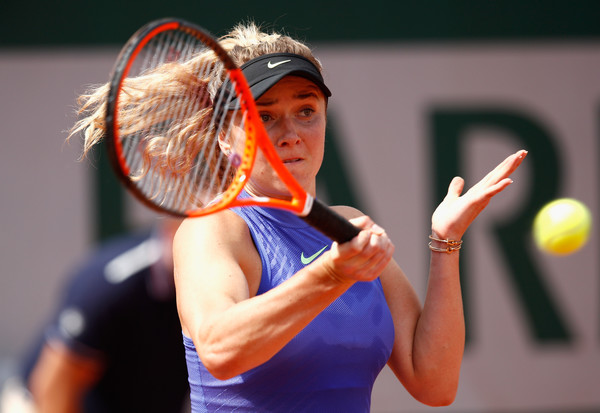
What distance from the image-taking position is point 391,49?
5.55 meters

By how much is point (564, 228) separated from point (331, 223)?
170cm

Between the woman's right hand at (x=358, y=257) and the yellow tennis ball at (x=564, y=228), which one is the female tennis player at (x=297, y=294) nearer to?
the woman's right hand at (x=358, y=257)

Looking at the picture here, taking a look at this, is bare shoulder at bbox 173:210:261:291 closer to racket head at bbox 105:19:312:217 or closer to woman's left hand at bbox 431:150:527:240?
racket head at bbox 105:19:312:217

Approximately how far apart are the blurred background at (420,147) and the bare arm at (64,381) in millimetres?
2726

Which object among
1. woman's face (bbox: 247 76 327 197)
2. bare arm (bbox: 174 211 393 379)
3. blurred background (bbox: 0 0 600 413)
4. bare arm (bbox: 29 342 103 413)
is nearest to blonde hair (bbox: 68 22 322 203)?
woman's face (bbox: 247 76 327 197)

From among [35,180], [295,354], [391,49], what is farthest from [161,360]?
[391,49]

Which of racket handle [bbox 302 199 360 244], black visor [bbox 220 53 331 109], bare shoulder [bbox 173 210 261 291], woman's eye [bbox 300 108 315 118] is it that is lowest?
bare shoulder [bbox 173 210 261 291]

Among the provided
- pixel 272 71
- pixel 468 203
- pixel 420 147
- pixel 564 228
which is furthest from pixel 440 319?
pixel 420 147

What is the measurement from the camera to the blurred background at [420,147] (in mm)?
5324

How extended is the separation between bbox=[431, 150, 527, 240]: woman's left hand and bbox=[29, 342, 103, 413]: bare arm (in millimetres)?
1188

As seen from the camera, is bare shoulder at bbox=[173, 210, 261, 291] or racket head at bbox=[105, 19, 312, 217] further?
racket head at bbox=[105, 19, 312, 217]

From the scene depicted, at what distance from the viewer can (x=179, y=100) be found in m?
1.97

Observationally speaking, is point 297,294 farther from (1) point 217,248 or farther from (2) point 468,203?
(2) point 468,203

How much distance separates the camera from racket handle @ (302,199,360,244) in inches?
62.6
